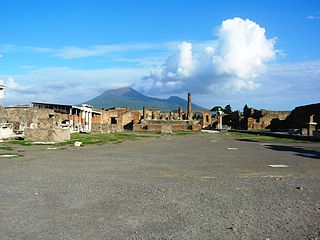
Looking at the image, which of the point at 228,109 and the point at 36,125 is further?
the point at 228,109

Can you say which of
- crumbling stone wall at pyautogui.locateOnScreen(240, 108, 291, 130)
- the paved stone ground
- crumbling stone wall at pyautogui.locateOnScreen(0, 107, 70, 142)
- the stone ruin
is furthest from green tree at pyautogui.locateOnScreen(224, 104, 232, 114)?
the paved stone ground

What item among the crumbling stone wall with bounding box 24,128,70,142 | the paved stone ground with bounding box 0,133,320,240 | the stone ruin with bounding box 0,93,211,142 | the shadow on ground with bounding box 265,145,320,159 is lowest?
the paved stone ground with bounding box 0,133,320,240

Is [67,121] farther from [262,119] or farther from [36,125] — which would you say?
[262,119]

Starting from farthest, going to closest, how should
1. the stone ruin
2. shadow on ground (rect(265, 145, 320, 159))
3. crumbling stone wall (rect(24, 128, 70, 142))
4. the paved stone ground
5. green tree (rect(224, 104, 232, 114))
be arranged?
1. green tree (rect(224, 104, 232, 114))
2. the stone ruin
3. crumbling stone wall (rect(24, 128, 70, 142))
4. shadow on ground (rect(265, 145, 320, 159))
5. the paved stone ground

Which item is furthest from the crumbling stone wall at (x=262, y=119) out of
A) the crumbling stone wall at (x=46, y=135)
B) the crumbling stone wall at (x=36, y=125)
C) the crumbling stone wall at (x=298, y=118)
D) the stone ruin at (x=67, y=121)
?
the crumbling stone wall at (x=46, y=135)

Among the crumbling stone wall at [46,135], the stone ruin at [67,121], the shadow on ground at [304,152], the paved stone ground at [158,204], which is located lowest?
the paved stone ground at [158,204]

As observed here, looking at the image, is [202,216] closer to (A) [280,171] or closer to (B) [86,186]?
(B) [86,186]

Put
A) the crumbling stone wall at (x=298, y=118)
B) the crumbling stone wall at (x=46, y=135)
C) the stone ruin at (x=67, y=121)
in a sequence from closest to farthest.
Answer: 1. the crumbling stone wall at (x=46, y=135)
2. the stone ruin at (x=67, y=121)
3. the crumbling stone wall at (x=298, y=118)

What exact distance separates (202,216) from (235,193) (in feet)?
7.27

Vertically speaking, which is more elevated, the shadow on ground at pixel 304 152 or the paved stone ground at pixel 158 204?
the shadow on ground at pixel 304 152

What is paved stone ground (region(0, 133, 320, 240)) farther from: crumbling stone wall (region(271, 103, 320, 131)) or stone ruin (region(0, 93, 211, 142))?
crumbling stone wall (region(271, 103, 320, 131))

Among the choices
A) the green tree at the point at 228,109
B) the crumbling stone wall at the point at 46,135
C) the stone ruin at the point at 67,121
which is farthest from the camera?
the green tree at the point at 228,109

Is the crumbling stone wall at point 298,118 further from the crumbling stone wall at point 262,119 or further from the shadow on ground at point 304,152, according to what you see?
the shadow on ground at point 304,152

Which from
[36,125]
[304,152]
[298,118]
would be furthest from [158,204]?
[298,118]
